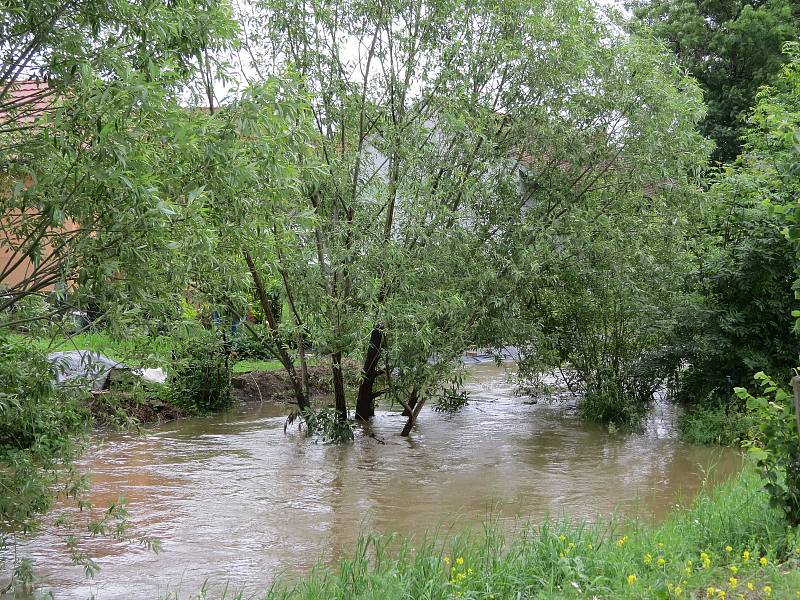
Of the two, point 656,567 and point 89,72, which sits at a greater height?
point 89,72

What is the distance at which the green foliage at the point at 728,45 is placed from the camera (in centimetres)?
2619

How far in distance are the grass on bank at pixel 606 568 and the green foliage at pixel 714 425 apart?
19.0 ft

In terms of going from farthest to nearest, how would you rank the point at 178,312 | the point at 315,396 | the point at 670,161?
the point at 315,396, the point at 670,161, the point at 178,312

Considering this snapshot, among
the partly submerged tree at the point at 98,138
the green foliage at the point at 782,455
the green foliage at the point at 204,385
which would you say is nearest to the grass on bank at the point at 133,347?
the partly submerged tree at the point at 98,138

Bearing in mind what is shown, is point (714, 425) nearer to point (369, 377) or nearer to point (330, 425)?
point (369, 377)

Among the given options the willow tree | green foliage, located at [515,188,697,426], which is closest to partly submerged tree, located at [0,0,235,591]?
the willow tree

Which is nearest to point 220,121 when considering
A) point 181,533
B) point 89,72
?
point 89,72

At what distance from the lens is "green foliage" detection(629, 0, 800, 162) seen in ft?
85.9

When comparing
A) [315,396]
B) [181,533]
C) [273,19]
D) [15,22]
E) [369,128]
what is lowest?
[181,533]

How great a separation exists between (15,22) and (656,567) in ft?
17.1

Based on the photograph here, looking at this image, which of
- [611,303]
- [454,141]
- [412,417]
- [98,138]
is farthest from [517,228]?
[98,138]

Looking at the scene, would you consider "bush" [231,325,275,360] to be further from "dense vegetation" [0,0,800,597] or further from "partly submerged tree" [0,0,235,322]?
"partly submerged tree" [0,0,235,322]

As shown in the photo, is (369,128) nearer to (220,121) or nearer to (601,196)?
(601,196)

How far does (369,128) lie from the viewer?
12234mm
